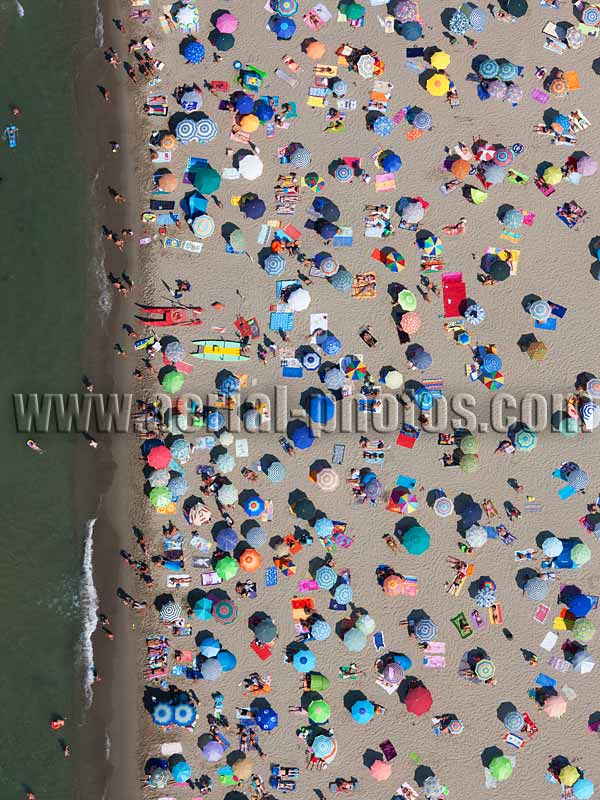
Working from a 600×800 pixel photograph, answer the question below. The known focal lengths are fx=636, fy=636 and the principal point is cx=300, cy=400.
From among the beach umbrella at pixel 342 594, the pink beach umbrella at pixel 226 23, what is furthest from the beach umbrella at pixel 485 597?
the pink beach umbrella at pixel 226 23

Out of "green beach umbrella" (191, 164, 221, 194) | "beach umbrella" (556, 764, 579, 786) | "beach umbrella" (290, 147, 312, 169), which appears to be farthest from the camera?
"beach umbrella" (290, 147, 312, 169)

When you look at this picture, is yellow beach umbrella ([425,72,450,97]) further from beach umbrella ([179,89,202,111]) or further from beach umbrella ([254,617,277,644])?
beach umbrella ([254,617,277,644])

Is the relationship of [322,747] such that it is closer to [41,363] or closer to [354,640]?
[354,640]

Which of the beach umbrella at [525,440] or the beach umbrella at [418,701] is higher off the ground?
the beach umbrella at [525,440]

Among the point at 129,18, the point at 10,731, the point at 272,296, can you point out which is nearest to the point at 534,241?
the point at 272,296

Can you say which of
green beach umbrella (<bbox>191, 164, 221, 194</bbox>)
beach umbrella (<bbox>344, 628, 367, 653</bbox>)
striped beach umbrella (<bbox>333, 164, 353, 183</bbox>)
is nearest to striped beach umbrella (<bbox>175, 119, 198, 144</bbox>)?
green beach umbrella (<bbox>191, 164, 221, 194</bbox>)

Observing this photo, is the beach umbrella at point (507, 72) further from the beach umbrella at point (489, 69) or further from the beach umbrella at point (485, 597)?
the beach umbrella at point (485, 597)

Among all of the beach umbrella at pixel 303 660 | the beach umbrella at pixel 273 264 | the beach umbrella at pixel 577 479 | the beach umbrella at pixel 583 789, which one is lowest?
the beach umbrella at pixel 583 789
